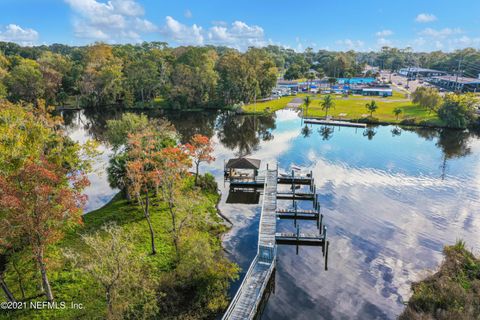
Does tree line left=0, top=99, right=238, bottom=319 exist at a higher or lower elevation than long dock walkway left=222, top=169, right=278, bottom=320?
higher

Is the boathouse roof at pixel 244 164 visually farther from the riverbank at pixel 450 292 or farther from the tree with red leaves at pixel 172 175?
the riverbank at pixel 450 292

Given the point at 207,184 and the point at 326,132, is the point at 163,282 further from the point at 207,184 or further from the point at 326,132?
the point at 326,132

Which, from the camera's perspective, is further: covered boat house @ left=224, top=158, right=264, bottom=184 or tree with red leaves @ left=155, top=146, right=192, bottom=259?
covered boat house @ left=224, top=158, right=264, bottom=184

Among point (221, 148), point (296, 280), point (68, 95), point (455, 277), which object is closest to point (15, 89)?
point (68, 95)

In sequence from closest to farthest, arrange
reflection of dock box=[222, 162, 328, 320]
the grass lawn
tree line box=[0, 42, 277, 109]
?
reflection of dock box=[222, 162, 328, 320], the grass lawn, tree line box=[0, 42, 277, 109]

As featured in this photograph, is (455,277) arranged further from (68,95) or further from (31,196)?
(68,95)

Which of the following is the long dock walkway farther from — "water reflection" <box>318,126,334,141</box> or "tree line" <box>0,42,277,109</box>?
"tree line" <box>0,42,277,109</box>

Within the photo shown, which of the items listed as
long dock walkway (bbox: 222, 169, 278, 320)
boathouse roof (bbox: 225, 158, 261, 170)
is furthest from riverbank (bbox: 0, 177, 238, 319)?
boathouse roof (bbox: 225, 158, 261, 170)
